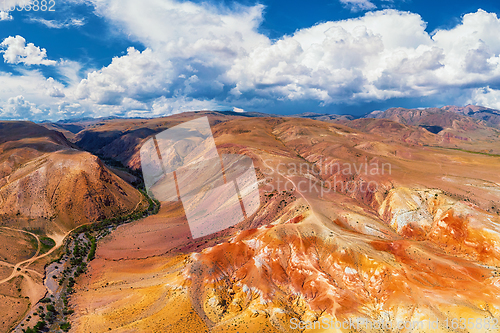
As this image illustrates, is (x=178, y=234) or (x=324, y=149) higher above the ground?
(x=324, y=149)

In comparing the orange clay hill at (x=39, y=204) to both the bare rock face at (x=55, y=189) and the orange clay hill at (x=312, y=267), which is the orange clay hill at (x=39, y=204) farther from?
the orange clay hill at (x=312, y=267)

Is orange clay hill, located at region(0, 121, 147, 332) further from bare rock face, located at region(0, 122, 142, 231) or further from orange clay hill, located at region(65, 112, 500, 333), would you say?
orange clay hill, located at region(65, 112, 500, 333)

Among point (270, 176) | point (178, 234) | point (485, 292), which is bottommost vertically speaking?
point (178, 234)

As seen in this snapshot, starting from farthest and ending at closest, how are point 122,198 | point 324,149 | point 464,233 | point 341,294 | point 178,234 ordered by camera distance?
1. point 324,149
2. point 122,198
3. point 178,234
4. point 464,233
5. point 341,294

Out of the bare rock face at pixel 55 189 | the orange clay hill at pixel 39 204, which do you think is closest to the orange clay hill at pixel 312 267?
the orange clay hill at pixel 39 204

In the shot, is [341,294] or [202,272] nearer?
[341,294]

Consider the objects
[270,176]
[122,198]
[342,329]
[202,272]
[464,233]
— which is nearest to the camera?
[342,329]

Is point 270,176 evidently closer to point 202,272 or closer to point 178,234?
point 178,234

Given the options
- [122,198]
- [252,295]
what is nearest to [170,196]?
[122,198]

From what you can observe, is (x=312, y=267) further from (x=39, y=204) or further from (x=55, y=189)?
(x=55, y=189)
